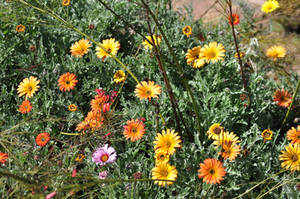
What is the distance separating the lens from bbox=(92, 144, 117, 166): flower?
2066mm

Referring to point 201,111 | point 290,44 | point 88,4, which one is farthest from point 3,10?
point 290,44

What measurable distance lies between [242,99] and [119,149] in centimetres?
102

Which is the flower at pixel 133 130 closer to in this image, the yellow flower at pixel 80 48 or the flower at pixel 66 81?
the flower at pixel 66 81

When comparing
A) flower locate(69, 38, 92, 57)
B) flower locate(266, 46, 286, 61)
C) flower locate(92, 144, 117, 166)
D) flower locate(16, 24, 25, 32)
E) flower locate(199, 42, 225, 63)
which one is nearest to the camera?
flower locate(92, 144, 117, 166)

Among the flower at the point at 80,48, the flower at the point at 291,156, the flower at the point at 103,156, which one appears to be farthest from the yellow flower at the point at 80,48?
the flower at the point at 291,156

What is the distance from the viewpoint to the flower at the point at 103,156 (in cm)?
207

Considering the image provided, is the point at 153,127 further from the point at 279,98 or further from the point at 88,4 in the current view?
the point at 88,4

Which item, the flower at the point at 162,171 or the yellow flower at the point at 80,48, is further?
the yellow flower at the point at 80,48

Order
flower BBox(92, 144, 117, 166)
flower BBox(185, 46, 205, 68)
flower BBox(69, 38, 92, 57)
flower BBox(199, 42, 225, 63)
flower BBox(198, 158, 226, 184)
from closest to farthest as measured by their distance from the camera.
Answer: flower BBox(198, 158, 226, 184)
flower BBox(92, 144, 117, 166)
flower BBox(199, 42, 225, 63)
flower BBox(185, 46, 205, 68)
flower BBox(69, 38, 92, 57)

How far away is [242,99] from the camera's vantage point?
2.41 metres

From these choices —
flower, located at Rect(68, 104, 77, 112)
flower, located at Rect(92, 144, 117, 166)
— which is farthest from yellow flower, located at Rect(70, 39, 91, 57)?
flower, located at Rect(92, 144, 117, 166)

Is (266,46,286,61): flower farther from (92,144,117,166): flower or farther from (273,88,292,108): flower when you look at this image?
(92,144,117,166): flower

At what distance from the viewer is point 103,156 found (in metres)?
2.12

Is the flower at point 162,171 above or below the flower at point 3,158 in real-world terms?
below
